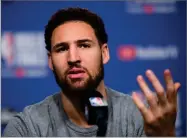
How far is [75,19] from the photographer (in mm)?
1605

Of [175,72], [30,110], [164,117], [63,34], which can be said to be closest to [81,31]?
[63,34]

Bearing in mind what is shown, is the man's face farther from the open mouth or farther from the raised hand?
the raised hand

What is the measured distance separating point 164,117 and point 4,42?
4.96 feet

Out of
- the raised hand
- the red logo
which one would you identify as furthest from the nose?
the red logo

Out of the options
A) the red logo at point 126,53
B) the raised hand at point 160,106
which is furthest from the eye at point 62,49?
the red logo at point 126,53

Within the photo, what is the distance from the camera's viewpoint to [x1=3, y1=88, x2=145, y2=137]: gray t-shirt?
1454 millimetres

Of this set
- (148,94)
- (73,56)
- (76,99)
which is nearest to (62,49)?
(73,56)

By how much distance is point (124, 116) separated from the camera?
150cm

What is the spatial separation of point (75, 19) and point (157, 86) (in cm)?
61

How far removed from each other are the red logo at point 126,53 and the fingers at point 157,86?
1.28m

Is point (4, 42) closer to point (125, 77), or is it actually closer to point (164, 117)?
point (125, 77)

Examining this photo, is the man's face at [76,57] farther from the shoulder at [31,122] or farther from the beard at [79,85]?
the shoulder at [31,122]

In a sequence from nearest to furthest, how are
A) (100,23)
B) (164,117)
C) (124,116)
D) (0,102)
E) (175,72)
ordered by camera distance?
(164,117), (124,116), (100,23), (0,102), (175,72)

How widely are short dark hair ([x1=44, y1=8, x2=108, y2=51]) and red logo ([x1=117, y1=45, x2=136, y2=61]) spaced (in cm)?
75
